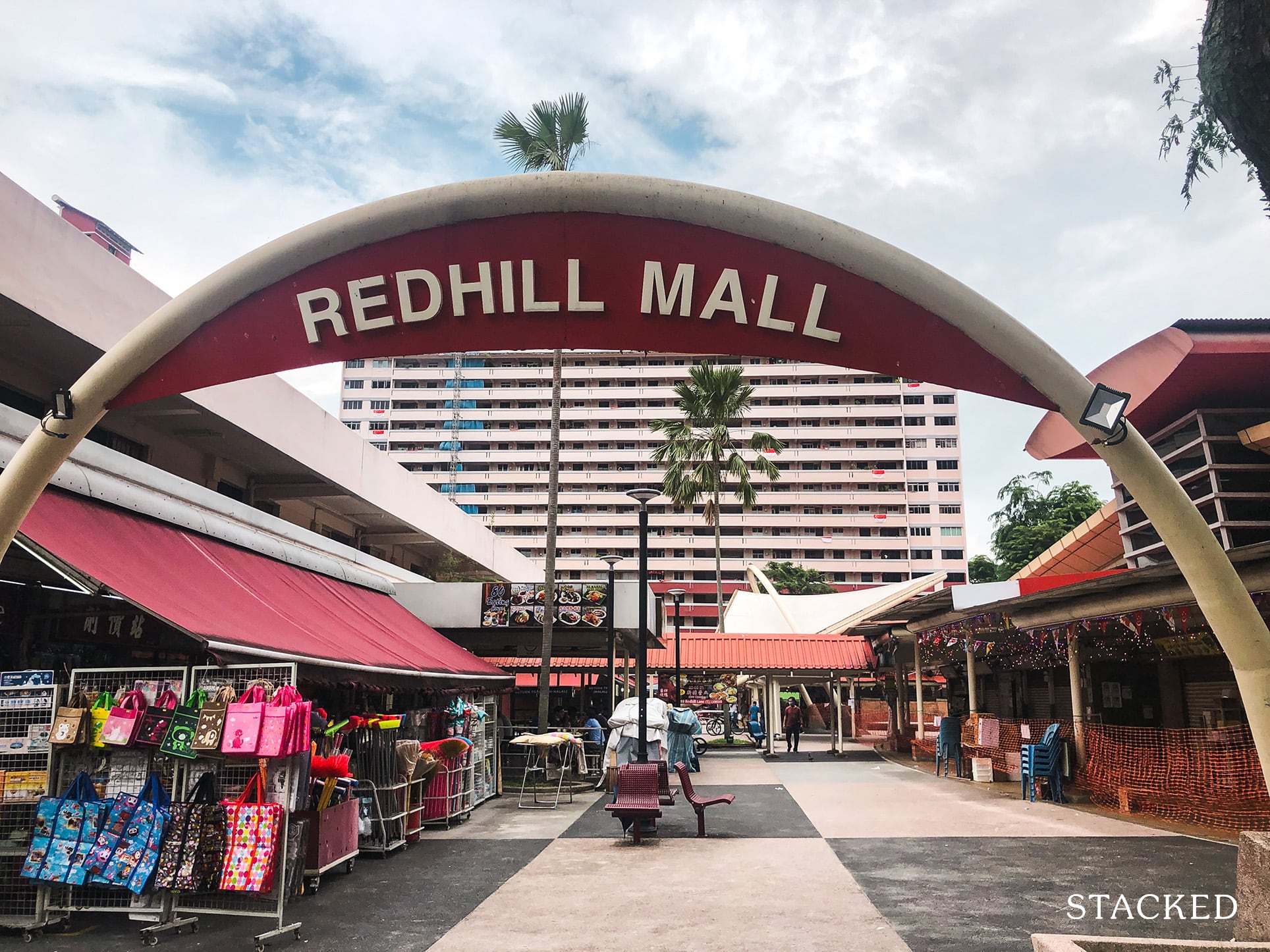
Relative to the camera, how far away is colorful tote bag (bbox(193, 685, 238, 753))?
7.27 m

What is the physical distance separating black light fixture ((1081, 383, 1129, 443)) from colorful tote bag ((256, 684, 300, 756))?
5.96 metres

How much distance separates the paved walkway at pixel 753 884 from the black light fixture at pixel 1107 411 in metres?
3.70

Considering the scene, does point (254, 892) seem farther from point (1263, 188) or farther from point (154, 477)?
point (1263, 188)

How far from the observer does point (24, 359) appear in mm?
12688

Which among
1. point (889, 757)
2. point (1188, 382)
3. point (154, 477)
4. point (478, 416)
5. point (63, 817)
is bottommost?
point (889, 757)

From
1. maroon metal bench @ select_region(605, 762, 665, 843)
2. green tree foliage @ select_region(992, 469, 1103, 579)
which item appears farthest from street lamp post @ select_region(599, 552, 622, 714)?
green tree foliage @ select_region(992, 469, 1103, 579)

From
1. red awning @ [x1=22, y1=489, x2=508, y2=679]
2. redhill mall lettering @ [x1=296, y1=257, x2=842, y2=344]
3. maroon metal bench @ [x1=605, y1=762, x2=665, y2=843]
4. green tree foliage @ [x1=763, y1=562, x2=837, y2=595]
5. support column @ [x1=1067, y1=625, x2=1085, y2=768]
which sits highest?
green tree foliage @ [x1=763, y1=562, x2=837, y2=595]

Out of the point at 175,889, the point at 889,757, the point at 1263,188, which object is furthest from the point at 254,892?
the point at 889,757

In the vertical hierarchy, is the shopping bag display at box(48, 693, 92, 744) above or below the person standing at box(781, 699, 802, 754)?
above

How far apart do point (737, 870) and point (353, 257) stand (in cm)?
698

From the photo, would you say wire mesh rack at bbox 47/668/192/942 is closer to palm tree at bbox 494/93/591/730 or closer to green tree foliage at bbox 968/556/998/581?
palm tree at bbox 494/93/591/730

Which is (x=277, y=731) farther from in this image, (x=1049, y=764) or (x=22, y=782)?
(x=1049, y=764)

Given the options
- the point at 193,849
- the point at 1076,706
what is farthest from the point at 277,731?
the point at 1076,706

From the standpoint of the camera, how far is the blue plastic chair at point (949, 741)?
778 inches
